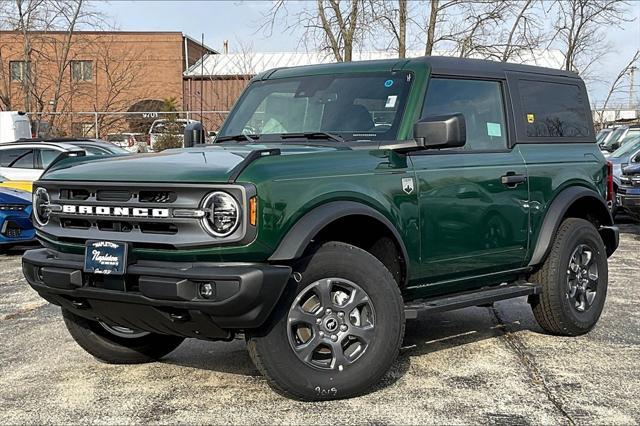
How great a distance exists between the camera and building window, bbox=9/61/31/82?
29625 mm

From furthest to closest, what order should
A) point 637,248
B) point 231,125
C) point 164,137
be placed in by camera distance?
1. point 164,137
2. point 637,248
3. point 231,125

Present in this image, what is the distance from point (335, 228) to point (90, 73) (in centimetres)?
3487

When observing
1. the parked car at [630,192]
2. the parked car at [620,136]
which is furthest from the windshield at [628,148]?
the parked car at [630,192]

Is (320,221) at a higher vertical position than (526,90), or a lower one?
lower

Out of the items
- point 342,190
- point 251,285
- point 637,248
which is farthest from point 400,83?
point 637,248

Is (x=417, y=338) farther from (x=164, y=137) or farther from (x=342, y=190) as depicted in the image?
(x=164, y=137)

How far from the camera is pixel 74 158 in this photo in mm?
5176

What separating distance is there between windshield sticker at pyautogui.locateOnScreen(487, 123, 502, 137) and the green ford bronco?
14mm

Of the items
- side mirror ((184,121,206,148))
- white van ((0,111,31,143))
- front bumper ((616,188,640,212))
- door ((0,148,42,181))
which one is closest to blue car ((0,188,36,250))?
door ((0,148,42,181))

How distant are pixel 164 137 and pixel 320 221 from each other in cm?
1816

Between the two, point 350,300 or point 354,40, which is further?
point 354,40

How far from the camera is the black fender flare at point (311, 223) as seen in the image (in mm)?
4223

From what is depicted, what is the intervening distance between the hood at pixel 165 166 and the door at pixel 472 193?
78 centimetres

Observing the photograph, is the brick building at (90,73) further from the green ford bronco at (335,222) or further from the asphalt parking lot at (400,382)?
the green ford bronco at (335,222)
